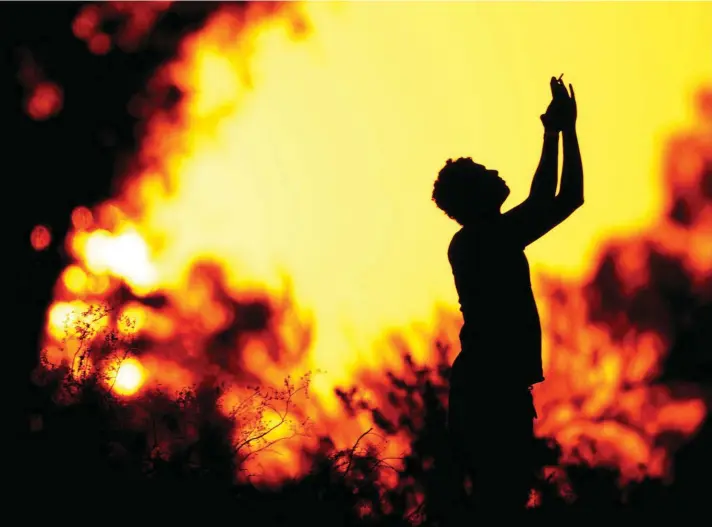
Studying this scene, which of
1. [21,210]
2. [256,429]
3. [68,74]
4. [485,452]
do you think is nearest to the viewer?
[485,452]

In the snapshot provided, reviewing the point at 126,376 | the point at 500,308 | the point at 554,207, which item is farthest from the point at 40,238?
the point at 554,207

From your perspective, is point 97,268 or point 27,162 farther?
point 27,162

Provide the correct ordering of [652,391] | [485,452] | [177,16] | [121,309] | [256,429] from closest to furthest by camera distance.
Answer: [485,452]
[256,429]
[121,309]
[177,16]
[652,391]

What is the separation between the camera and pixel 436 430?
1079 cm

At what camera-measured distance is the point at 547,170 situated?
3.86m

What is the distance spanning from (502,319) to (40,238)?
6.02 metres

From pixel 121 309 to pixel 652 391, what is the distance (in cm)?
1145

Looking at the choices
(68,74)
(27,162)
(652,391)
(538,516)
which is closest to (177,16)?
(68,74)

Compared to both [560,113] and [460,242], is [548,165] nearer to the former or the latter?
[560,113]

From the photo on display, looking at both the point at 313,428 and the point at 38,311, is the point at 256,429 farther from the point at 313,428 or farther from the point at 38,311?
the point at 38,311

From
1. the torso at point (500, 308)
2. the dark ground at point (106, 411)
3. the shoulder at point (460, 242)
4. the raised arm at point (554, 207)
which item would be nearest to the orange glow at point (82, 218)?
the dark ground at point (106, 411)

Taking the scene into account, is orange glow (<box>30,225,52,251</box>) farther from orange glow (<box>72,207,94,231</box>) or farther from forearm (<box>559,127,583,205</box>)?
forearm (<box>559,127,583,205</box>)

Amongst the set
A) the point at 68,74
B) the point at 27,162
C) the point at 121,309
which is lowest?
the point at 121,309

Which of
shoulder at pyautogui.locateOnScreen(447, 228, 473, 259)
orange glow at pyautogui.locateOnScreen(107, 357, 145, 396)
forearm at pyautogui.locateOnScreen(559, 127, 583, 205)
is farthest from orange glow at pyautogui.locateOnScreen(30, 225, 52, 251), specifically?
forearm at pyautogui.locateOnScreen(559, 127, 583, 205)
